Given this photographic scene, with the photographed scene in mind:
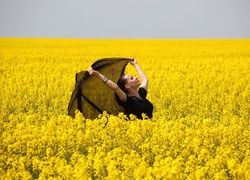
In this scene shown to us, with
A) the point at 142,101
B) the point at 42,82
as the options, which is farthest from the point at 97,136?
the point at 42,82

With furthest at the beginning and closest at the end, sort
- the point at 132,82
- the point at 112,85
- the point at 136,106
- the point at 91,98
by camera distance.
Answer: the point at 91,98 → the point at 136,106 → the point at 132,82 → the point at 112,85

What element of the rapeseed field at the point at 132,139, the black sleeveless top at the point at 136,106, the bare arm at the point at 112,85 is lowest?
the rapeseed field at the point at 132,139

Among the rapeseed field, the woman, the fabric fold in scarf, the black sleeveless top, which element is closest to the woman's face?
the woman

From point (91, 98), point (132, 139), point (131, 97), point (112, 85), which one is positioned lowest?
point (132, 139)

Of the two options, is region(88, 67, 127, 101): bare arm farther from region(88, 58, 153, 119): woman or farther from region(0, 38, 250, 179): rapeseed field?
region(0, 38, 250, 179): rapeseed field

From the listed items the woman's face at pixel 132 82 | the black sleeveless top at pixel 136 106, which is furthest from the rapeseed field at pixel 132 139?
the woman's face at pixel 132 82

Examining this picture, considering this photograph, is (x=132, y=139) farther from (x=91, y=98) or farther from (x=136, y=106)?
(x=91, y=98)

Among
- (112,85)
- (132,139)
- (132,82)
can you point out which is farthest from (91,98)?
(132,139)

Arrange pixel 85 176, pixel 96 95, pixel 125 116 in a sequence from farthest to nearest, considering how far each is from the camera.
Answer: pixel 96 95 < pixel 125 116 < pixel 85 176

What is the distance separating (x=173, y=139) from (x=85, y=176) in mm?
1910

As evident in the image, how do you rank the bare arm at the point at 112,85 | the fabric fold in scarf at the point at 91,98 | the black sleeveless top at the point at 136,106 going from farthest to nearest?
the fabric fold in scarf at the point at 91,98 → the black sleeveless top at the point at 136,106 → the bare arm at the point at 112,85

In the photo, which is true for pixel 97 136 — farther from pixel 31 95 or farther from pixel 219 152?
pixel 31 95

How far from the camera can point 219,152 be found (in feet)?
21.1

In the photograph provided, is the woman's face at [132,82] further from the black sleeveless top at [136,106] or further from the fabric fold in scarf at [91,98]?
the fabric fold in scarf at [91,98]
